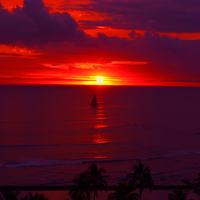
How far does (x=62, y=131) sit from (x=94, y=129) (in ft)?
25.6

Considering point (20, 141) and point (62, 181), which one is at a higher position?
point (20, 141)

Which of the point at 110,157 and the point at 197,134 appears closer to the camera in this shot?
the point at 110,157

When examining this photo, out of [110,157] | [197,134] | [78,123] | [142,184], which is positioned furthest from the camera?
[78,123]

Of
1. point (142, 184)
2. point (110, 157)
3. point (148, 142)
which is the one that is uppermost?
point (148, 142)

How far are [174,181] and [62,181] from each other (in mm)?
13762

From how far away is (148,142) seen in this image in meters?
53.4

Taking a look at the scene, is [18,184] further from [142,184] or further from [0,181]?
[142,184]

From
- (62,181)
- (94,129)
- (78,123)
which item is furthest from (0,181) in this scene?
(78,123)

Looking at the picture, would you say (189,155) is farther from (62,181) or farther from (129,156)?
(62,181)

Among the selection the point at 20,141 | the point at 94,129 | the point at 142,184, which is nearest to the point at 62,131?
the point at 94,129

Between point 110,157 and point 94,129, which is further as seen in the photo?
point 94,129

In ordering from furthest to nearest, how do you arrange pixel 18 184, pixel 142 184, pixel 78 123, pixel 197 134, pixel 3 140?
pixel 78 123 < pixel 197 134 < pixel 3 140 < pixel 18 184 < pixel 142 184

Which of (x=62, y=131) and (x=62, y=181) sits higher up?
(x=62, y=131)

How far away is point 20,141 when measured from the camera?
2068 inches
